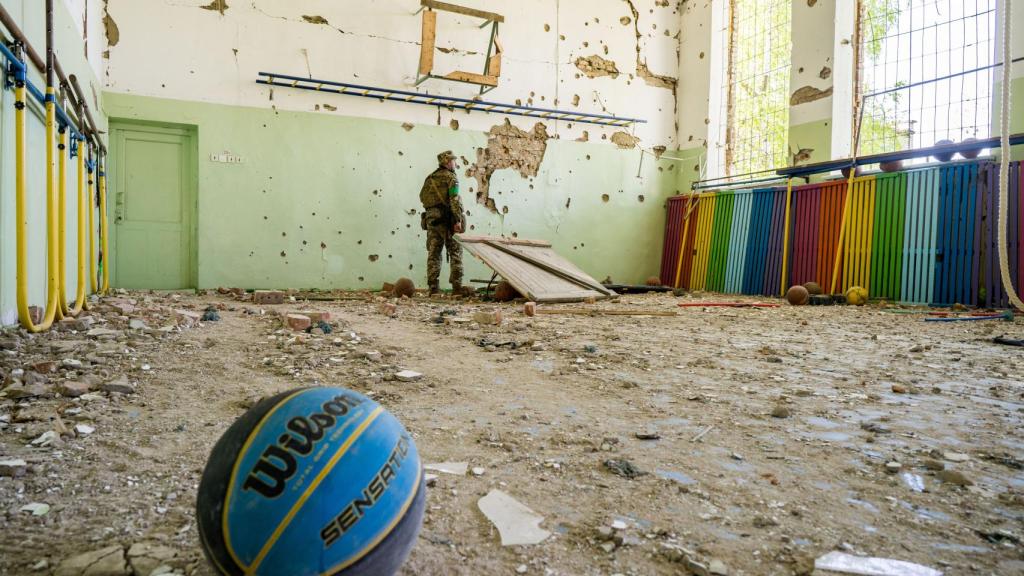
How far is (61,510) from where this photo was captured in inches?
55.1

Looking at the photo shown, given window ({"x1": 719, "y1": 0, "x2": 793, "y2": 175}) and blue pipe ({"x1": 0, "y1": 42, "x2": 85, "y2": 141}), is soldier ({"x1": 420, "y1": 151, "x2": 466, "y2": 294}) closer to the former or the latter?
blue pipe ({"x1": 0, "y1": 42, "x2": 85, "y2": 141})

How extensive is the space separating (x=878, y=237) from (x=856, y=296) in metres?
1.01

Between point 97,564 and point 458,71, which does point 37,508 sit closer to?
point 97,564

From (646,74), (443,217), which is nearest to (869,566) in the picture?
(443,217)

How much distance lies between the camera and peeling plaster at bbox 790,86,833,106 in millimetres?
8297

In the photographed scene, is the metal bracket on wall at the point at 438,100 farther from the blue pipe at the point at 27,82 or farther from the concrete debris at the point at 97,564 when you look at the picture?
the concrete debris at the point at 97,564

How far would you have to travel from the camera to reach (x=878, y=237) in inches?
297

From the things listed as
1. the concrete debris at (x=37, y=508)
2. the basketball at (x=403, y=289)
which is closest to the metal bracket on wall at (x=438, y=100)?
the basketball at (x=403, y=289)

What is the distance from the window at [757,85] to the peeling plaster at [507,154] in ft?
10.7

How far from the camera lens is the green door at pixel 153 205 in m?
7.51

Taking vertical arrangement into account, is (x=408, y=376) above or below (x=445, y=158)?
below

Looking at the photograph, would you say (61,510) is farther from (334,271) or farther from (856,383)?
(334,271)

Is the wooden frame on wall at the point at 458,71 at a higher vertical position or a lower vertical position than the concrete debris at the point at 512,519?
higher

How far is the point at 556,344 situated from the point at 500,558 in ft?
8.61
